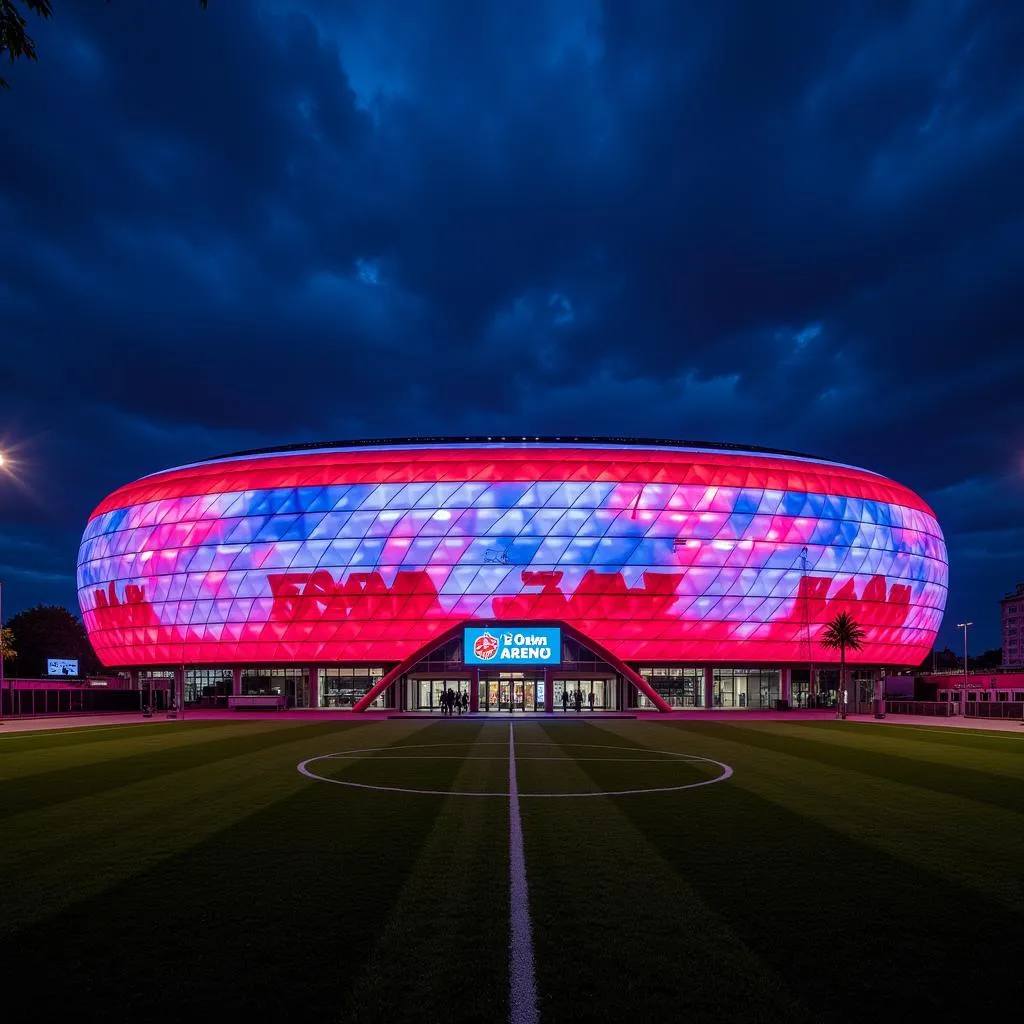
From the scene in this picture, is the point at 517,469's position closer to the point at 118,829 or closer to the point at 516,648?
the point at 516,648

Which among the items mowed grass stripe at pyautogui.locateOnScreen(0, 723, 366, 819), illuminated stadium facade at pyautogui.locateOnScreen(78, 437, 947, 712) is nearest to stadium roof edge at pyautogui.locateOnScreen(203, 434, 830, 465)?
illuminated stadium facade at pyautogui.locateOnScreen(78, 437, 947, 712)

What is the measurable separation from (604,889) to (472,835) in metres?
3.88

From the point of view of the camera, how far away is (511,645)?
62969mm

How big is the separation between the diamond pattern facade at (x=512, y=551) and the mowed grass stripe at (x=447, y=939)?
5635 cm

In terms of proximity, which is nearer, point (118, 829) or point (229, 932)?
point (229, 932)

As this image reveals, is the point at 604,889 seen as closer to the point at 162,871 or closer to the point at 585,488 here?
the point at 162,871

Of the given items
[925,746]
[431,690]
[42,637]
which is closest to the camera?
[925,746]

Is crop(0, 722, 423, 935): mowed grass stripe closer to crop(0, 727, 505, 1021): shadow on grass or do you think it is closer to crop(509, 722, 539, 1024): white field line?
crop(0, 727, 505, 1021): shadow on grass

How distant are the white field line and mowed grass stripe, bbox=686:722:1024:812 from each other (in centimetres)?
1106

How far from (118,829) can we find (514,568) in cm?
5772

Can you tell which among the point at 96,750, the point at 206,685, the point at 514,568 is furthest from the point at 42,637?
the point at 96,750

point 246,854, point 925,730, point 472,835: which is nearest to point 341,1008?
point 246,854

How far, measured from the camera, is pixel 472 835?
13.5 m

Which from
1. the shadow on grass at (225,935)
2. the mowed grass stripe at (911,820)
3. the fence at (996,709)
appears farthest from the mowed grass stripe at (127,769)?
the fence at (996,709)
